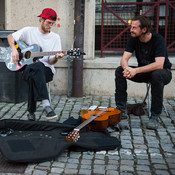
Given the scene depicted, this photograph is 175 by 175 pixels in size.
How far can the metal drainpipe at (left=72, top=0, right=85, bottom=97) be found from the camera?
5.64m

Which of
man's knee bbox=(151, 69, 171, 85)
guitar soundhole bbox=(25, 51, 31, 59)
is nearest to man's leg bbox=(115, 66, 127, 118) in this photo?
man's knee bbox=(151, 69, 171, 85)

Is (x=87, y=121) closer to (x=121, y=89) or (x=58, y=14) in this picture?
(x=121, y=89)

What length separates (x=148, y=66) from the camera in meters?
4.09

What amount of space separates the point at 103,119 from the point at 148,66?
0.92 m

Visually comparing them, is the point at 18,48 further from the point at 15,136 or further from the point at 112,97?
the point at 112,97

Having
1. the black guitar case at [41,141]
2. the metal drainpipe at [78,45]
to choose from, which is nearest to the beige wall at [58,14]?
the metal drainpipe at [78,45]

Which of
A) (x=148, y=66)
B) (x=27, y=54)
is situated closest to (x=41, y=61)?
(x=27, y=54)

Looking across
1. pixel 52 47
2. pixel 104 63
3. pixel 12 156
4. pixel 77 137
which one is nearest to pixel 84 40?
pixel 104 63

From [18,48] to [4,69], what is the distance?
91 centimetres

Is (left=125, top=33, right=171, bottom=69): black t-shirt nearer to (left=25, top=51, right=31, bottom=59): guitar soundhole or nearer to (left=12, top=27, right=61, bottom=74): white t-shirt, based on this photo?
(left=12, top=27, right=61, bottom=74): white t-shirt

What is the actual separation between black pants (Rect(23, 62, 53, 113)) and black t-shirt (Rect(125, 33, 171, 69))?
4.02ft

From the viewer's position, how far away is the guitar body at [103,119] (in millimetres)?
3718

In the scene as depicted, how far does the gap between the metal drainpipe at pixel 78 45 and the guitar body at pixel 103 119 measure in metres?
1.71

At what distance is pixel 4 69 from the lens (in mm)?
5273
